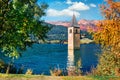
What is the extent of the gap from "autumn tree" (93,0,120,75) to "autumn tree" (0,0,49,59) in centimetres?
516

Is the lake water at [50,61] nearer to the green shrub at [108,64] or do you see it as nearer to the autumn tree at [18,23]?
the green shrub at [108,64]

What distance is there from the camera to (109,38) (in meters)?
24.3

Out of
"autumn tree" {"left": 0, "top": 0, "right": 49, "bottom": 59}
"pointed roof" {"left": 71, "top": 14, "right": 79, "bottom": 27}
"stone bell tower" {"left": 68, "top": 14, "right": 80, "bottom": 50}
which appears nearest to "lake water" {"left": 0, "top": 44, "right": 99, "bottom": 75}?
"autumn tree" {"left": 0, "top": 0, "right": 49, "bottom": 59}

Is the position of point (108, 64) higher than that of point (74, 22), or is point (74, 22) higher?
point (74, 22)

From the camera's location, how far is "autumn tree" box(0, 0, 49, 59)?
20016mm

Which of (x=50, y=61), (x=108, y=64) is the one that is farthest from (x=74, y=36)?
(x=108, y=64)

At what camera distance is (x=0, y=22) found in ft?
68.1

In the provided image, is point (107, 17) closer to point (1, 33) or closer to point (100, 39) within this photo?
point (100, 39)

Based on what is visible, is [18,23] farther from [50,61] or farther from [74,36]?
[74,36]

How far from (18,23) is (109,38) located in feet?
25.5

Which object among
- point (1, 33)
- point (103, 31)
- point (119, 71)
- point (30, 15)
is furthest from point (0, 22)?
point (119, 71)

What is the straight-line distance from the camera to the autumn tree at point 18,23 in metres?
20.0

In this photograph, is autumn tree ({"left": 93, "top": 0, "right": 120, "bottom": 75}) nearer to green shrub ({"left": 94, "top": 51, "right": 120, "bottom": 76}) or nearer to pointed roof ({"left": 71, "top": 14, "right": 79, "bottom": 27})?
green shrub ({"left": 94, "top": 51, "right": 120, "bottom": 76})

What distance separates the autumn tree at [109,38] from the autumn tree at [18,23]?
5.16 m
